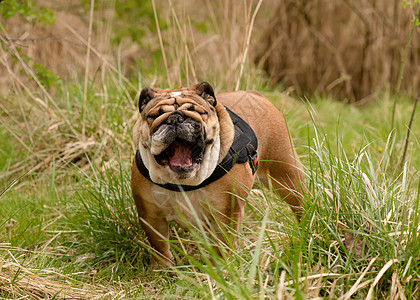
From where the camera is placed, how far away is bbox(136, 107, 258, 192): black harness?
304 centimetres

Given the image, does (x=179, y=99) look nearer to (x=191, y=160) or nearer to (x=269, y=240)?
(x=191, y=160)

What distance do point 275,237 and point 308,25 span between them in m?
6.09

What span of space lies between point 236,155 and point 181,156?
13.6 inches

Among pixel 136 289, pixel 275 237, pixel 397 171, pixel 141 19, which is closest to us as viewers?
pixel 275 237

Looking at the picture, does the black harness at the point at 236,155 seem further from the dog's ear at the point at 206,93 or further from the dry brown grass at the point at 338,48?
the dry brown grass at the point at 338,48

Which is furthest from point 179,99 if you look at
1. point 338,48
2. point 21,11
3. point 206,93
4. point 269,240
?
point 338,48

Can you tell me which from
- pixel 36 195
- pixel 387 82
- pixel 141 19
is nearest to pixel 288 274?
pixel 36 195

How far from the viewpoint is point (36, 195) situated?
419 centimetres

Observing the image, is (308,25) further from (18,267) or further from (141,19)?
(18,267)

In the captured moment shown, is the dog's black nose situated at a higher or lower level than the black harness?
higher

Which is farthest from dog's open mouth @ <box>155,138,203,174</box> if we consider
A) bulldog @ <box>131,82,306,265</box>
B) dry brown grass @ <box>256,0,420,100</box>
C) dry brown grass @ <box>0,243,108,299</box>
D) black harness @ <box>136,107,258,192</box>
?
dry brown grass @ <box>256,0,420,100</box>

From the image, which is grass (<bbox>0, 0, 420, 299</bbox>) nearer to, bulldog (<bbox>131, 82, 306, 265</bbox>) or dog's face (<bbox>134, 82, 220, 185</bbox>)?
bulldog (<bbox>131, 82, 306, 265</bbox>)

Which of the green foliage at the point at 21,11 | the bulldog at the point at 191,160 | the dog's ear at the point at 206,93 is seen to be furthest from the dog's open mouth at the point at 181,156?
the green foliage at the point at 21,11

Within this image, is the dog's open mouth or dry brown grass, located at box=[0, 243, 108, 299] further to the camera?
the dog's open mouth
